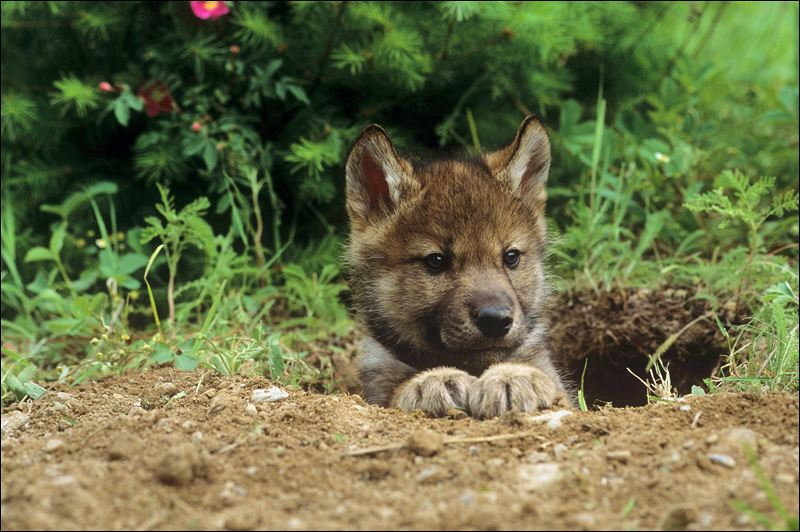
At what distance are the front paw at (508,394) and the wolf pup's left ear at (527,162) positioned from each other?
1370 mm

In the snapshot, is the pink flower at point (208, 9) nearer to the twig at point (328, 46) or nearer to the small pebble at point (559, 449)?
the twig at point (328, 46)

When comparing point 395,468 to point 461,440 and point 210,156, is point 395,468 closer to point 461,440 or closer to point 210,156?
point 461,440

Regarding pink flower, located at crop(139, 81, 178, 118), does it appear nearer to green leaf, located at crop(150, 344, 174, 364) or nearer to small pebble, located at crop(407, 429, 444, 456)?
green leaf, located at crop(150, 344, 174, 364)

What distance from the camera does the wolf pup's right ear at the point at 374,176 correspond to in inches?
179

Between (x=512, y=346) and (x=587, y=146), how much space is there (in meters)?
2.44

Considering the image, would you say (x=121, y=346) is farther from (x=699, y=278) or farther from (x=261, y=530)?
(x=699, y=278)

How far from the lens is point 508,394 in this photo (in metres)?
3.55

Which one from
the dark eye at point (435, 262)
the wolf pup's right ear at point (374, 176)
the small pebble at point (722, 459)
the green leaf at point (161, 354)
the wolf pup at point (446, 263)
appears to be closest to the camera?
the small pebble at point (722, 459)

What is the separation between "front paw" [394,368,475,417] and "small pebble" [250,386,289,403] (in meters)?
0.50

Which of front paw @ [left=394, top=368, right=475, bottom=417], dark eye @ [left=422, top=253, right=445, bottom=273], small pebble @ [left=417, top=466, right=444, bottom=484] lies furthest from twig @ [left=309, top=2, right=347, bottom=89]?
small pebble @ [left=417, top=466, right=444, bottom=484]

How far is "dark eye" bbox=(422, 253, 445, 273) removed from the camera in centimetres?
429

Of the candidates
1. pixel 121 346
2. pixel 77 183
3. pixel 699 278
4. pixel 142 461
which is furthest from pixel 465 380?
pixel 77 183

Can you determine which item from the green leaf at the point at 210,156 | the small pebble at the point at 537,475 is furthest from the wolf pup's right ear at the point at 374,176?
the small pebble at the point at 537,475

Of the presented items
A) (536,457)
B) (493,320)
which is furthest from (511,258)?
(536,457)
